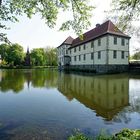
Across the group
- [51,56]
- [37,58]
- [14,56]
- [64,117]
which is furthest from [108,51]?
[51,56]

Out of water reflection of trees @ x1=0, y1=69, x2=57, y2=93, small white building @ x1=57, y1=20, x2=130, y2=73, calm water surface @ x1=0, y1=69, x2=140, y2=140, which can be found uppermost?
small white building @ x1=57, y1=20, x2=130, y2=73

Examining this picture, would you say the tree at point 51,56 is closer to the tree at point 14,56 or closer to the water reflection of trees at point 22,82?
the tree at point 14,56

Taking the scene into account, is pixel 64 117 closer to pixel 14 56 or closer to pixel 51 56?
pixel 14 56

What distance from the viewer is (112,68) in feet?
113

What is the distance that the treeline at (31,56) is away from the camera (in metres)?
94.2

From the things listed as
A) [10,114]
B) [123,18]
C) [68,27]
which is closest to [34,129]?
[10,114]

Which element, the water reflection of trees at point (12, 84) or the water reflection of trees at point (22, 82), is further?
the water reflection of trees at point (22, 82)

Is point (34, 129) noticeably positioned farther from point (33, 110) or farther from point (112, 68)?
point (112, 68)

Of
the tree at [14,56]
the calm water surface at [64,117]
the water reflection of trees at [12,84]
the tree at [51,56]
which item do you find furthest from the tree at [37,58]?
the calm water surface at [64,117]

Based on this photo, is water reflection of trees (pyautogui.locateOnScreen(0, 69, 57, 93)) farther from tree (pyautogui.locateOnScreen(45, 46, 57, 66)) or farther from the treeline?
tree (pyautogui.locateOnScreen(45, 46, 57, 66))

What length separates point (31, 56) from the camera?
106250mm

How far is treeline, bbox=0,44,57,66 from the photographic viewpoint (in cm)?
9419

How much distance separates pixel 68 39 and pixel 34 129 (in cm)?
5584

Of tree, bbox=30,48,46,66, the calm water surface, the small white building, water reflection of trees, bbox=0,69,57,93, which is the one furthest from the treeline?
the calm water surface
